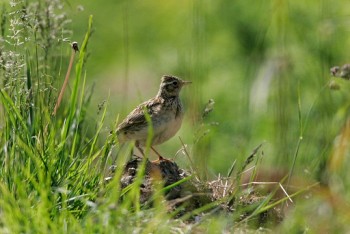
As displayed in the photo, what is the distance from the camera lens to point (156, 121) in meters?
7.24

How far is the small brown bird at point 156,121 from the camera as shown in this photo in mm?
7211

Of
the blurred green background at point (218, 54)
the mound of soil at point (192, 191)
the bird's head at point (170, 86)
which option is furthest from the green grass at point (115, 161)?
the blurred green background at point (218, 54)

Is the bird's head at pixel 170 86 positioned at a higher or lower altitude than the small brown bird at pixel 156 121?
higher

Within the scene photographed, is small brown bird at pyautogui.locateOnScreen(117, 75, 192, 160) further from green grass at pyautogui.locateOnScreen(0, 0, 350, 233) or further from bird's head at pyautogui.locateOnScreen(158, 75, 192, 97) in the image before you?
green grass at pyautogui.locateOnScreen(0, 0, 350, 233)

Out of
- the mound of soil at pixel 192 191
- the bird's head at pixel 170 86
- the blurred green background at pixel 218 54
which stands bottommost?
the blurred green background at pixel 218 54

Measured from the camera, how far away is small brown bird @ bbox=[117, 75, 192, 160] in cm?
721

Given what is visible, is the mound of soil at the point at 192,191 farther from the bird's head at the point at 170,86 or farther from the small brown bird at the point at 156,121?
the bird's head at the point at 170,86

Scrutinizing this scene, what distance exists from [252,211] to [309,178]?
0.42 metres

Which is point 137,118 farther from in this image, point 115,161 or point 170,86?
point 115,161

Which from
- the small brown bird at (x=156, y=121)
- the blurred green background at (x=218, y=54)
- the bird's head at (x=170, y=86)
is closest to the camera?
the small brown bird at (x=156, y=121)

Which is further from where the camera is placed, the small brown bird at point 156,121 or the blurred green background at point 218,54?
the blurred green background at point 218,54

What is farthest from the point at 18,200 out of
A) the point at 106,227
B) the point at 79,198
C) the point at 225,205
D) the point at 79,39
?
the point at 79,39

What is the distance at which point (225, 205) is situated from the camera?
6.10 meters

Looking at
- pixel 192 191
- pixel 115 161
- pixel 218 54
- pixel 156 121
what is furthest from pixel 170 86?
pixel 218 54
